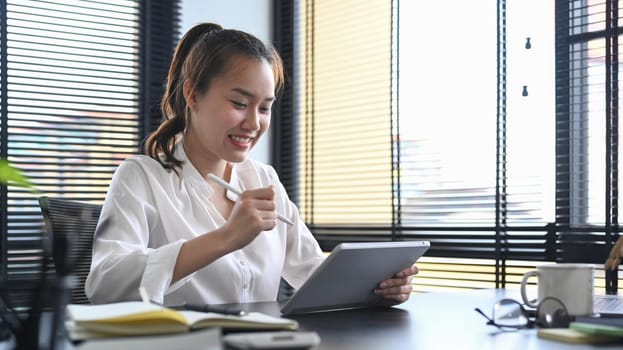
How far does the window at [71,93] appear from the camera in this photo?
3.02 meters

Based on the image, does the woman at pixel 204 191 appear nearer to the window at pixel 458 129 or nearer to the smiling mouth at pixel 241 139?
the smiling mouth at pixel 241 139

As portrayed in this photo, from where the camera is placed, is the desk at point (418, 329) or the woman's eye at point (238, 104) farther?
the woman's eye at point (238, 104)

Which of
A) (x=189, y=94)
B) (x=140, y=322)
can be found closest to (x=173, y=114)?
(x=189, y=94)

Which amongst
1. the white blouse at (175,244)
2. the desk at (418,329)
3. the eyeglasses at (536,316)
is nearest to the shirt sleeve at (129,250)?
the white blouse at (175,244)

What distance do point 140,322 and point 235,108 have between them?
3.31 feet

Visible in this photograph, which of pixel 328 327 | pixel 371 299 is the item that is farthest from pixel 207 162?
pixel 328 327

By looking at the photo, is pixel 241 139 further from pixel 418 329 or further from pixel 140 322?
pixel 140 322

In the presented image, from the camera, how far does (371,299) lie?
1.68 metres

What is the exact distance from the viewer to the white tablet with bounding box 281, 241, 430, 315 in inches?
57.5

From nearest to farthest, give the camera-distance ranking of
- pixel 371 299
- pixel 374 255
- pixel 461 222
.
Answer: pixel 374 255, pixel 371 299, pixel 461 222

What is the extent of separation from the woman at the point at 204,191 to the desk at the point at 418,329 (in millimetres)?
112

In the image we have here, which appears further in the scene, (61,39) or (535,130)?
(61,39)

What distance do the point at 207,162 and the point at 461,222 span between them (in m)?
1.35

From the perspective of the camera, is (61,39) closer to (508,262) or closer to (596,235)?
(508,262)
